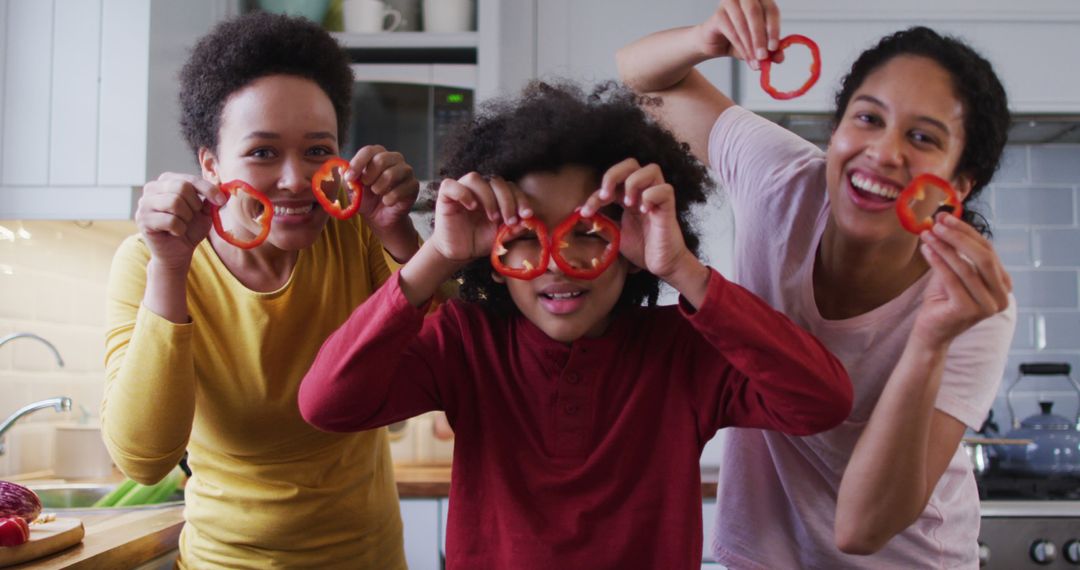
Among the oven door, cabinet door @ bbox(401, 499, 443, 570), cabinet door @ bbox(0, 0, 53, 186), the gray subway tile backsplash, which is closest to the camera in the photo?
cabinet door @ bbox(0, 0, 53, 186)

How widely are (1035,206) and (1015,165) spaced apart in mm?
138

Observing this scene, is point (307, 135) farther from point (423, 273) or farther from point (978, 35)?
point (978, 35)

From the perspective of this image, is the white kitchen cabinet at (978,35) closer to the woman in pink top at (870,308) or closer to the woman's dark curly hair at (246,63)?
the woman in pink top at (870,308)

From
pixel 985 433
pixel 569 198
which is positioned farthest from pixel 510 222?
pixel 985 433

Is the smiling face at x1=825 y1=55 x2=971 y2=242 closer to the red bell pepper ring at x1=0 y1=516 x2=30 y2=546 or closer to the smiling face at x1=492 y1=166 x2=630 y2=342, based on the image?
the smiling face at x1=492 y1=166 x2=630 y2=342

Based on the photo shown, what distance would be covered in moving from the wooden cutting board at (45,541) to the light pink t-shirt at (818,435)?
0.93m

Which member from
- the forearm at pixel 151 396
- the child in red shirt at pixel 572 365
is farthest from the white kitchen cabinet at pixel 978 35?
the forearm at pixel 151 396

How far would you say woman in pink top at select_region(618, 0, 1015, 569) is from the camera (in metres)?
0.98

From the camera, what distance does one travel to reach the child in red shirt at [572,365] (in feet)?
3.14

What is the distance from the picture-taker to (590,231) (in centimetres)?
101

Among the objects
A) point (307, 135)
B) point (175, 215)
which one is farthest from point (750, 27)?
point (175, 215)

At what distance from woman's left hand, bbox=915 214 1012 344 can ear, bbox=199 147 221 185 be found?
84 cm

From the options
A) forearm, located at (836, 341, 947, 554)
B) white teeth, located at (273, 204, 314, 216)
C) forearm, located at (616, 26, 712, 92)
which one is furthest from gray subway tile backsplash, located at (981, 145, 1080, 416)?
white teeth, located at (273, 204, 314, 216)

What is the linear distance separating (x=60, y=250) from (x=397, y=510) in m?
1.47
